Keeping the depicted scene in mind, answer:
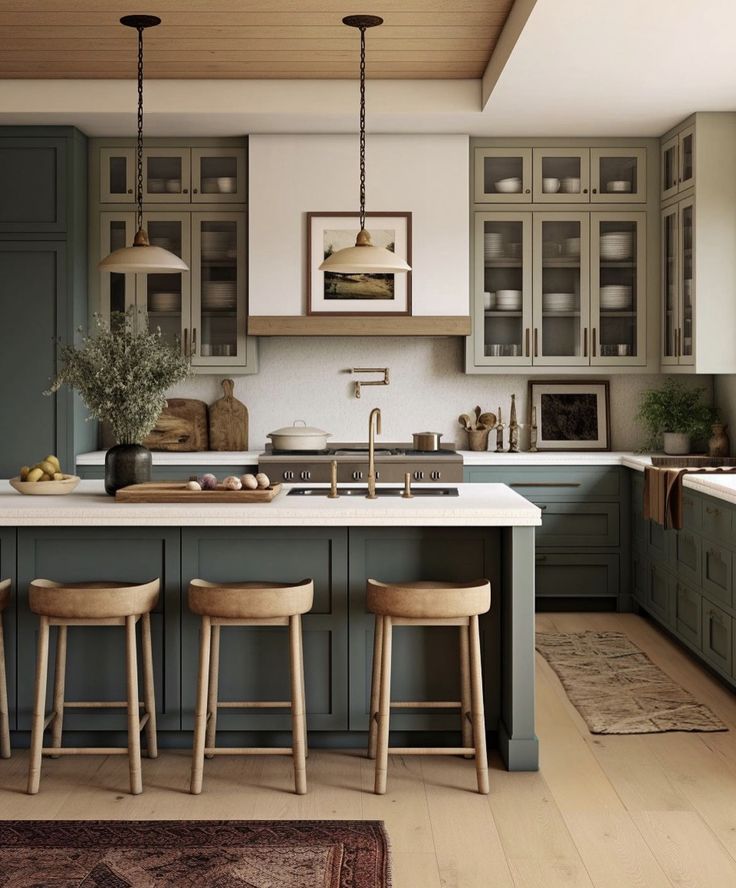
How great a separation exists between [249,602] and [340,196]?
10.9 feet

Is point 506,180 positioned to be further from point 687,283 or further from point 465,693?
point 465,693

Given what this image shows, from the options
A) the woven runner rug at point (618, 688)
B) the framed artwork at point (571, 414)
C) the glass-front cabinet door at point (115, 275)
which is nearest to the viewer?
the woven runner rug at point (618, 688)

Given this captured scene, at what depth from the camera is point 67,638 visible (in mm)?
3703

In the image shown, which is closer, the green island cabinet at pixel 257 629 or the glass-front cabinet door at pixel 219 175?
the green island cabinet at pixel 257 629

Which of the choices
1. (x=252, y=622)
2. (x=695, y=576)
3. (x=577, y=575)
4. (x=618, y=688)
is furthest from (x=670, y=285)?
(x=252, y=622)

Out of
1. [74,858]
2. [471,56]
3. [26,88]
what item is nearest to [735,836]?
[74,858]

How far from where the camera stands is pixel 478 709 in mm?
3330

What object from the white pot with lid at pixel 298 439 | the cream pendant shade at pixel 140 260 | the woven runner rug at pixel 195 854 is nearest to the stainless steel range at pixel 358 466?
the white pot with lid at pixel 298 439

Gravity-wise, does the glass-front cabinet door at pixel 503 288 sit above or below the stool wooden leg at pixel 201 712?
above

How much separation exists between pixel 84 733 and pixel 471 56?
359 centimetres

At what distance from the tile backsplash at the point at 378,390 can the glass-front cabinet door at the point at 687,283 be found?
0.67 m

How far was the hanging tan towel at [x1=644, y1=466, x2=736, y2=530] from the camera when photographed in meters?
4.97

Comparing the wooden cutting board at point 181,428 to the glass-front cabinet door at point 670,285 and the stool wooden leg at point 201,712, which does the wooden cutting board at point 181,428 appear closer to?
A: the glass-front cabinet door at point 670,285

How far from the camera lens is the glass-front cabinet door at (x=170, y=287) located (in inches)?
239
